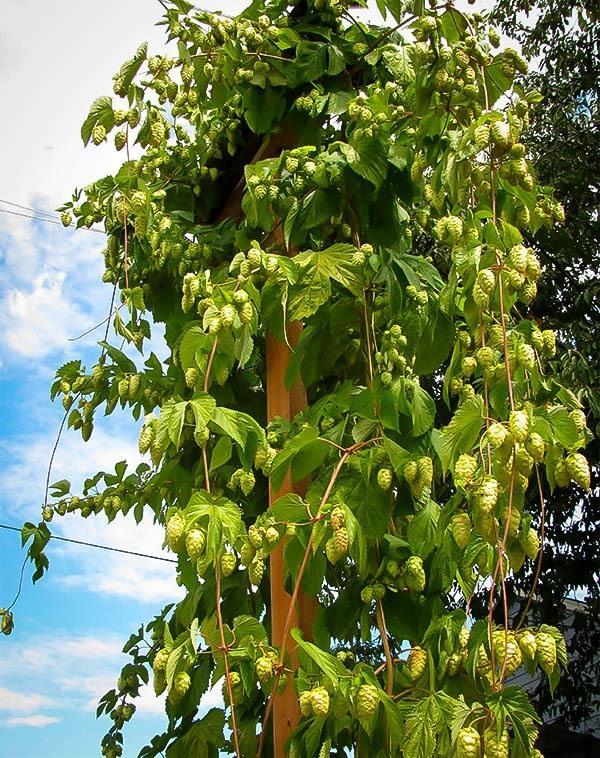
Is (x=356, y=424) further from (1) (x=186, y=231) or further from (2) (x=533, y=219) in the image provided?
(1) (x=186, y=231)

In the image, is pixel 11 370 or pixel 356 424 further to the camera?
pixel 11 370

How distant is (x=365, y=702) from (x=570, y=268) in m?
3.18

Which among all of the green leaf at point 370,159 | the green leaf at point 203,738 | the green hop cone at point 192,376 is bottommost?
the green leaf at point 203,738

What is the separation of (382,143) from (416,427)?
0.41 m

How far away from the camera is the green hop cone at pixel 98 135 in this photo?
4.17ft

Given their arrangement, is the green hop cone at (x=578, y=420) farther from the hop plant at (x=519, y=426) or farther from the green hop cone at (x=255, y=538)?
the green hop cone at (x=255, y=538)

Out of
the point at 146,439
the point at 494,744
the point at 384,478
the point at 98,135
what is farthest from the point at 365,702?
the point at 98,135

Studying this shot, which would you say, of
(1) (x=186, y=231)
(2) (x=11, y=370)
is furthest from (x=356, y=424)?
(2) (x=11, y=370)

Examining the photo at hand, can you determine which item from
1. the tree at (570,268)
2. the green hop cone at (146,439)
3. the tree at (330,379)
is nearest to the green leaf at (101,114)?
the tree at (330,379)

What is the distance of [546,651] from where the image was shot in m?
0.77

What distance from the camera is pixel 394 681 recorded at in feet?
3.58

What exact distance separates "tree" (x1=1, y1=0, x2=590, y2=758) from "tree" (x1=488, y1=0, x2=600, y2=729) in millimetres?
1670

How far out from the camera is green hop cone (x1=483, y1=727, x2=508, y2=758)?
71 cm

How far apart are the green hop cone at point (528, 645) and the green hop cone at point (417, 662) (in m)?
0.16
